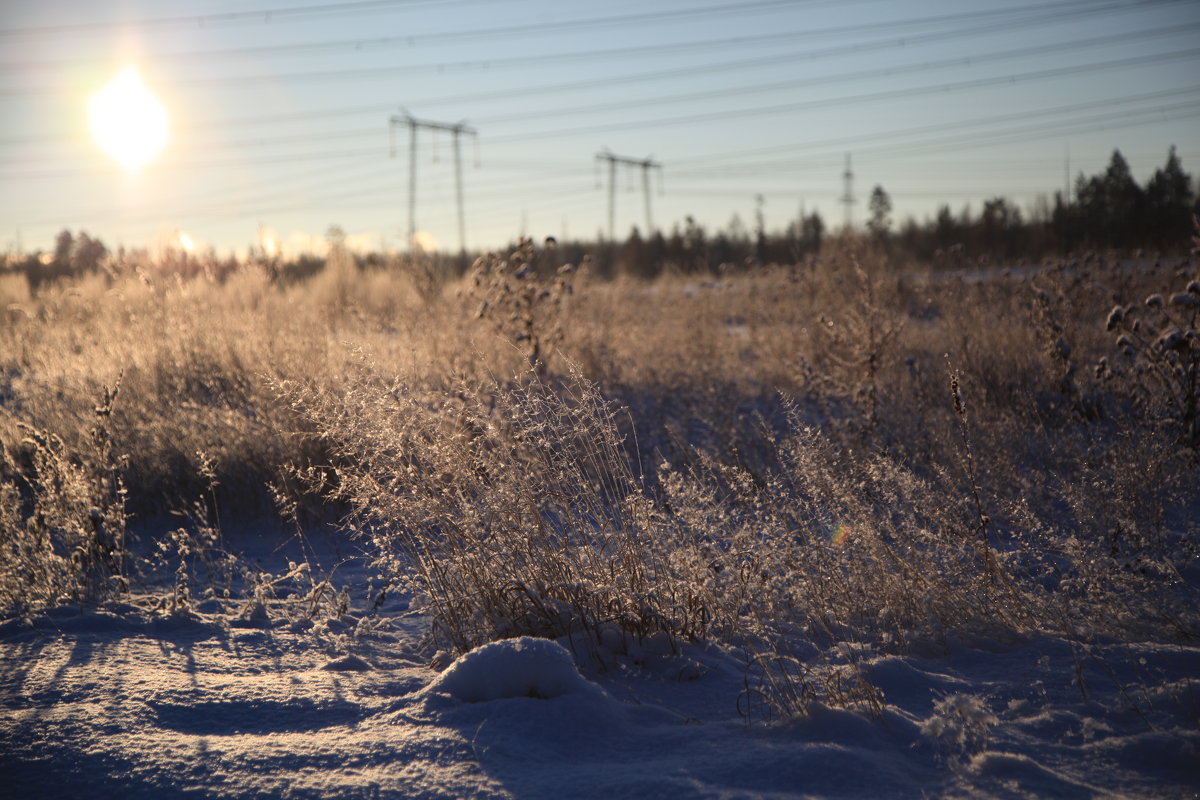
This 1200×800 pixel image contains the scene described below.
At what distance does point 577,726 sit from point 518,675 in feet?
0.82

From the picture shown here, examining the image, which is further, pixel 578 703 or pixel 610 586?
pixel 610 586

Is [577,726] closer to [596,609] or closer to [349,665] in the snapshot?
[596,609]

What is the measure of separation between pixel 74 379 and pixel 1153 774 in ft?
25.0

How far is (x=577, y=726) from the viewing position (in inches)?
85.7

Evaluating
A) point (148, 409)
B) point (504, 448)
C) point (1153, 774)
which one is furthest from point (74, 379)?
point (1153, 774)

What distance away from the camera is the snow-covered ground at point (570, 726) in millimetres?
1916

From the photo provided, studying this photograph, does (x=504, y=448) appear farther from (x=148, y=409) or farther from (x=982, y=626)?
(x=148, y=409)

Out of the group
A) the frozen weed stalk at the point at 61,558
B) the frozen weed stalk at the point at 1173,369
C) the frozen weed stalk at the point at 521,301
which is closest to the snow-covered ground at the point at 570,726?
the frozen weed stalk at the point at 61,558

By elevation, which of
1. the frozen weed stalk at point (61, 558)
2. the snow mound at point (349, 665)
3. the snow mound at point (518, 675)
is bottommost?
the snow mound at point (349, 665)

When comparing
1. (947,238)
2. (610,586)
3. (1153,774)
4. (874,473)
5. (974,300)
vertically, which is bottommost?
(1153,774)

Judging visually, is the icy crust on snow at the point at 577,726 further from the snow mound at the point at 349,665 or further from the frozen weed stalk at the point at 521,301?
the frozen weed stalk at the point at 521,301

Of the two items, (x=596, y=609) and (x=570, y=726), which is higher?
(x=596, y=609)

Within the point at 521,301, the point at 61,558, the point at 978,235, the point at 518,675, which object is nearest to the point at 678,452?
the point at 521,301

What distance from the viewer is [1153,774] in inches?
75.4
